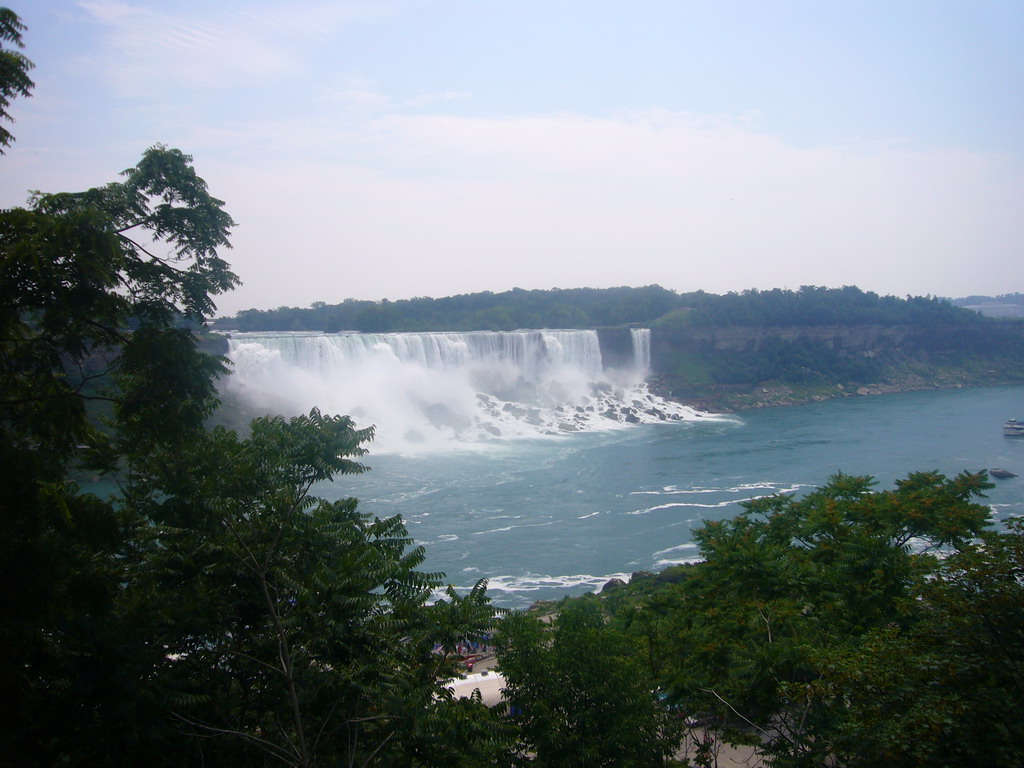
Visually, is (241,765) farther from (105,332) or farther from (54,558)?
(105,332)

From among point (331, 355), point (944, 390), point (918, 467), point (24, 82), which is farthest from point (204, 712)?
point (944, 390)

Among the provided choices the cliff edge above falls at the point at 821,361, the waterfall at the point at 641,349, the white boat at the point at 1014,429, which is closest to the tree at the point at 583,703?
the white boat at the point at 1014,429

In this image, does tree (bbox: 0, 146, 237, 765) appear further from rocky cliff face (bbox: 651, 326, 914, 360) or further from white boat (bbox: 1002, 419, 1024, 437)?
rocky cliff face (bbox: 651, 326, 914, 360)

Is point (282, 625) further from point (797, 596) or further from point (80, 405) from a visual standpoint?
point (797, 596)

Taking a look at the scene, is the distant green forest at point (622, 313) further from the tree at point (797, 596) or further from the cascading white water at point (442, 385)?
the tree at point (797, 596)

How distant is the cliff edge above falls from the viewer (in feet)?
126

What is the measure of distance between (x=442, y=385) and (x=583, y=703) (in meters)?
26.6

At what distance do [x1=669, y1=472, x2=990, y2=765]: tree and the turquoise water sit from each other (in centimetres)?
482

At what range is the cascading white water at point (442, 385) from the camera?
26.4 meters

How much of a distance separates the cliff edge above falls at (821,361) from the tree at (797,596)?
28.2 m

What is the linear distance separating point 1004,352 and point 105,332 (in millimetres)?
53292

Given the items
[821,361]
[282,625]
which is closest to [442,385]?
[821,361]

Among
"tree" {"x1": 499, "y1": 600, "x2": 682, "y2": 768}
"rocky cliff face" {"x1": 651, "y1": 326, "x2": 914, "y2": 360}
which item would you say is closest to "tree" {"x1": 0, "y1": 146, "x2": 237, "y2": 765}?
"tree" {"x1": 499, "y1": 600, "x2": 682, "y2": 768}

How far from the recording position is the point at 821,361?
139 feet
